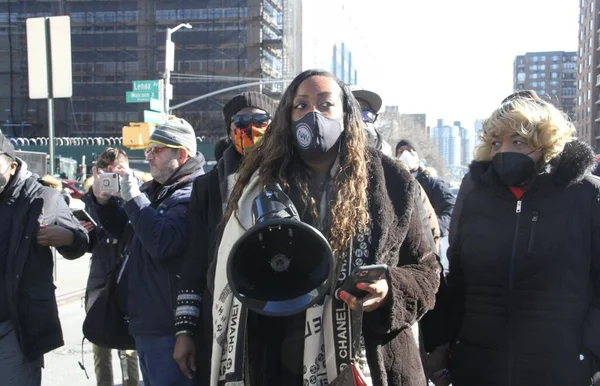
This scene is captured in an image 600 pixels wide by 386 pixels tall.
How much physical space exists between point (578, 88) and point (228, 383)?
97332mm

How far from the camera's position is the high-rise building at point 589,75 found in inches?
3086

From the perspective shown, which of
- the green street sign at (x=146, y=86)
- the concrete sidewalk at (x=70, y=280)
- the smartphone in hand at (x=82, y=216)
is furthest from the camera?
the green street sign at (x=146, y=86)

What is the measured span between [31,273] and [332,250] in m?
2.12

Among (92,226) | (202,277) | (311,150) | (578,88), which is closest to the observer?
(311,150)

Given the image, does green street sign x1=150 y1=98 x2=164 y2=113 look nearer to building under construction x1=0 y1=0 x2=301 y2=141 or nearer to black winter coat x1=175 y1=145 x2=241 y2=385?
black winter coat x1=175 y1=145 x2=241 y2=385

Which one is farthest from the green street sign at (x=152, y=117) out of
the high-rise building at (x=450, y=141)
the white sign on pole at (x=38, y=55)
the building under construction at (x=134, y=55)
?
the high-rise building at (x=450, y=141)

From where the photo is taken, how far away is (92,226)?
409 centimetres

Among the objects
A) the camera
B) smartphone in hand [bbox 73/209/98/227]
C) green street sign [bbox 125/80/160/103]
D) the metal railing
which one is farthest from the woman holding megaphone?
the metal railing

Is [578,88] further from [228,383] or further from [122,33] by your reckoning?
[228,383]

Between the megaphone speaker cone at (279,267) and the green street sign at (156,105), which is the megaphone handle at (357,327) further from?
the green street sign at (156,105)

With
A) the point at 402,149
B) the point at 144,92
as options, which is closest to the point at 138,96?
the point at 144,92

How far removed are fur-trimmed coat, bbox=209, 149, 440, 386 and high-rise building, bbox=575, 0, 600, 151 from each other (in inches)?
3178

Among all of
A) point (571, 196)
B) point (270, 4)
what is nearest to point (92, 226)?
point (571, 196)

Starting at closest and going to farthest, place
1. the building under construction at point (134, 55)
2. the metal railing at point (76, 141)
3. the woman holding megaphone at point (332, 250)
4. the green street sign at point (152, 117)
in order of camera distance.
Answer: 1. the woman holding megaphone at point (332, 250)
2. the green street sign at point (152, 117)
3. the metal railing at point (76, 141)
4. the building under construction at point (134, 55)
